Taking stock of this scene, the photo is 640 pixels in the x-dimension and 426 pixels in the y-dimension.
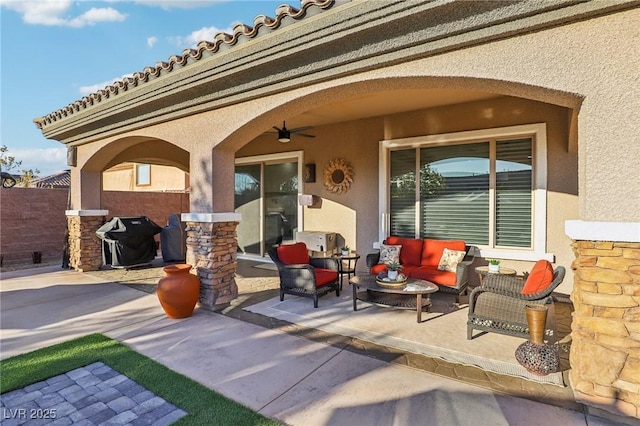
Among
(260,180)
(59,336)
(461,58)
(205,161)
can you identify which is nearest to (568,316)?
(461,58)

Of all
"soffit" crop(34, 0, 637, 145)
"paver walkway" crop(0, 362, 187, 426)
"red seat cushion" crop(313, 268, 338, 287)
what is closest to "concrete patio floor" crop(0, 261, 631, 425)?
"paver walkway" crop(0, 362, 187, 426)

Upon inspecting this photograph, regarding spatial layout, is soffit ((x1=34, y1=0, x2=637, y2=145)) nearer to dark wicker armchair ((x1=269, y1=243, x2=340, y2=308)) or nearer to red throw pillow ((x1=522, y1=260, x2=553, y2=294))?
red throw pillow ((x1=522, y1=260, x2=553, y2=294))

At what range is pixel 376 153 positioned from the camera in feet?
26.8

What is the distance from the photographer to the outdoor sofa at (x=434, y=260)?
597 centimetres

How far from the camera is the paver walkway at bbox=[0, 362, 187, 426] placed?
9.62 ft

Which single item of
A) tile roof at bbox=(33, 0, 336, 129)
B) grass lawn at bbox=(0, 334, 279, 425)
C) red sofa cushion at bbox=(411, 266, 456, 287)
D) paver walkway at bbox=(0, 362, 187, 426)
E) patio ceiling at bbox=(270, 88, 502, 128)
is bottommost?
paver walkway at bbox=(0, 362, 187, 426)

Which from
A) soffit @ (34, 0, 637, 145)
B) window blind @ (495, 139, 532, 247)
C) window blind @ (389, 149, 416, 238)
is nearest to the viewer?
soffit @ (34, 0, 637, 145)

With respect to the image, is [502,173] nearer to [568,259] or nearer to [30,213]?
[568,259]

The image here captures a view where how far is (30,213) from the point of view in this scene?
10.6 meters

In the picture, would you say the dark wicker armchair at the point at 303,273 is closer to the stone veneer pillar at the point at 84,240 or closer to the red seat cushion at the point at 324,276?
the red seat cushion at the point at 324,276

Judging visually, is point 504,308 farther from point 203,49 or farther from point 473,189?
point 203,49

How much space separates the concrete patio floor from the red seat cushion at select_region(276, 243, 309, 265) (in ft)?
3.81

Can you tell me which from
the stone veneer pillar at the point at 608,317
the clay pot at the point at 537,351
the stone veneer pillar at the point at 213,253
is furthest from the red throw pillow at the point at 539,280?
the stone veneer pillar at the point at 213,253

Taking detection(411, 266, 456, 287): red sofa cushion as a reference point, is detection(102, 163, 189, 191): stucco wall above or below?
above
